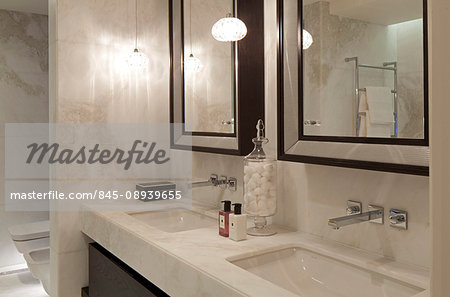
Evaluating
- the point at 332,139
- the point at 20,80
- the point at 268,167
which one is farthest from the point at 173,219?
the point at 20,80

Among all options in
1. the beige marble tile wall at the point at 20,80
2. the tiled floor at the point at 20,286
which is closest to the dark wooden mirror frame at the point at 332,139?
the tiled floor at the point at 20,286

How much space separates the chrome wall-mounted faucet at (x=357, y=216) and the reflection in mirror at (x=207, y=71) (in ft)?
2.08

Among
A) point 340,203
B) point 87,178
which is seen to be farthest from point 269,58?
point 87,178

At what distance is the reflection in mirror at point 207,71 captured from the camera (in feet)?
5.62

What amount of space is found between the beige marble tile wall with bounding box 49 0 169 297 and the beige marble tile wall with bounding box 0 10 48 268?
162cm

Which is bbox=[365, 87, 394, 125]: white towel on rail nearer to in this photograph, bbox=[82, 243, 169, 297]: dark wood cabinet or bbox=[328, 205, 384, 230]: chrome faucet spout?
bbox=[328, 205, 384, 230]: chrome faucet spout

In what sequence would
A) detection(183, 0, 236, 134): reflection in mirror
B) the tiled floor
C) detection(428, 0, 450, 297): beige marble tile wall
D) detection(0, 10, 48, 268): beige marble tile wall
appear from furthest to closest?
detection(0, 10, 48, 268): beige marble tile wall < the tiled floor < detection(183, 0, 236, 134): reflection in mirror < detection(428, 0, 450, 297): beige marble tile wall

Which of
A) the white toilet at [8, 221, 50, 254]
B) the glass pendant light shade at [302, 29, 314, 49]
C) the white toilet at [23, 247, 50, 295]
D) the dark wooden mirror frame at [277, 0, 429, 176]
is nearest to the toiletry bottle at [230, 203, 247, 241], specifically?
the dark wooden mirror frame at [277, 0, 429, 176]

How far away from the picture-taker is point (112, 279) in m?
1.73

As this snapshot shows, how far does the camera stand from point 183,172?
2.22 m

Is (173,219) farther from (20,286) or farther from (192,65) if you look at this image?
(20,286)

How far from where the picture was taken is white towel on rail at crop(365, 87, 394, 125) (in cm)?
109

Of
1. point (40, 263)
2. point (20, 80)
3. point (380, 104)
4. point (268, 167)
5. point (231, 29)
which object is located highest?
point (20, 80)

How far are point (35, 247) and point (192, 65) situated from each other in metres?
1.86
